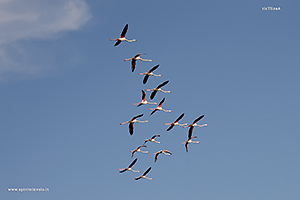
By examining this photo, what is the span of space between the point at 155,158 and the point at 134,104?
385 inches

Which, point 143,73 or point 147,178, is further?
point 147,178

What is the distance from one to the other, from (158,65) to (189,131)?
1411cm

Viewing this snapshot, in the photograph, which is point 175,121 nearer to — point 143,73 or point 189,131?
point 189,131

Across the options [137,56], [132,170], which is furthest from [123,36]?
[132,170]

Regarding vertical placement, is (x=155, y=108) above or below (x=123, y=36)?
below

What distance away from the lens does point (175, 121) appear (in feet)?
384

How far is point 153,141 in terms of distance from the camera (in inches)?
4717

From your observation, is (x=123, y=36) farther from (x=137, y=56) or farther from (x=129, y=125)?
(x=129, y=125)

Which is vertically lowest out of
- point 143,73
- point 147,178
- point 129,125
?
point 147,178

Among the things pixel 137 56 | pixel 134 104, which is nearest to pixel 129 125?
pixel 134 104

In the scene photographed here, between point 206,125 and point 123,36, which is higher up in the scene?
point 123,36

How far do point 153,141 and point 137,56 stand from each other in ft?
50.7

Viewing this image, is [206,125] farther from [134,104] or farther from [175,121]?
[134,104]

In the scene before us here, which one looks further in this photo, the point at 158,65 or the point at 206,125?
the point at 206,125
